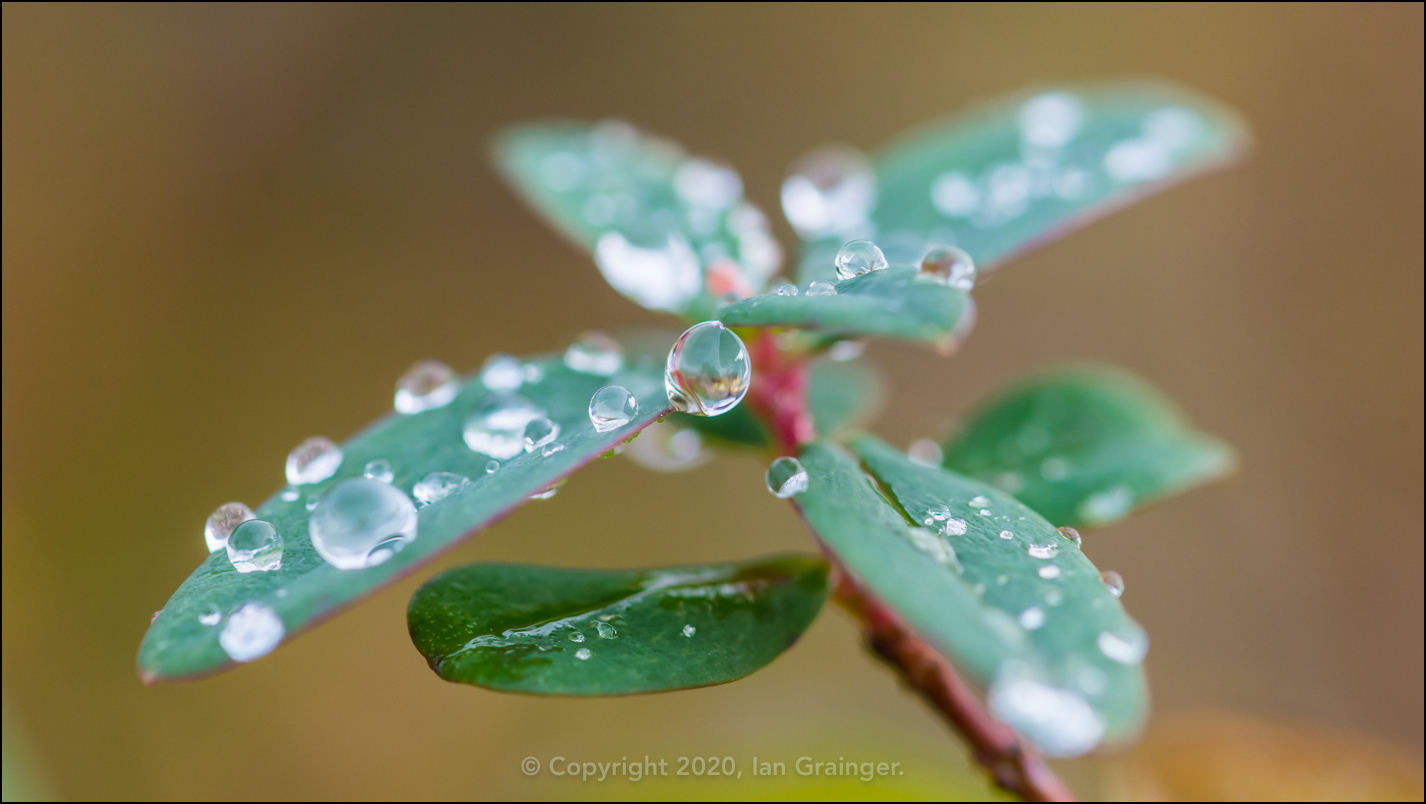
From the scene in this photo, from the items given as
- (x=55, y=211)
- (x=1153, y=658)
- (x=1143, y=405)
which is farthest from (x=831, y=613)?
(x=55, y=211)

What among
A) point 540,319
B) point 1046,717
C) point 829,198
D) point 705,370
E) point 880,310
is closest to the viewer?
point 1046,717

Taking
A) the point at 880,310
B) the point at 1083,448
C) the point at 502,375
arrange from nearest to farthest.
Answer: the point at 880,310, the point at 502,375, the point at 1083,448

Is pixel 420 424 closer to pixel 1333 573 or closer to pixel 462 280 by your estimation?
pixel 462 280

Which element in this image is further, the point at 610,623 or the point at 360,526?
the point at 610,623

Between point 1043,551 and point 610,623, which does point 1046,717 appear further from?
point 610,623

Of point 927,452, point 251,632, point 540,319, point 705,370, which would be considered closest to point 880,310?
point 705,370

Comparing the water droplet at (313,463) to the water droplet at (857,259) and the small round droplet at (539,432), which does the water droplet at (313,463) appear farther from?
the water droplet at (857,259)

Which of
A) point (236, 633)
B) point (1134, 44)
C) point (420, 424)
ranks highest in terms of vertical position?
point (1134, 44)
